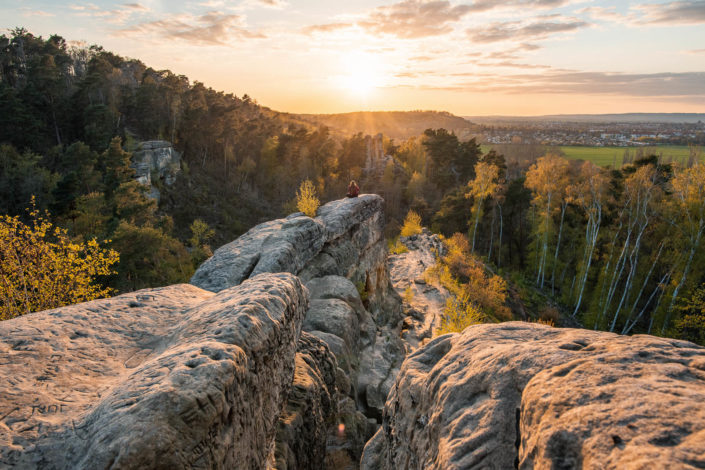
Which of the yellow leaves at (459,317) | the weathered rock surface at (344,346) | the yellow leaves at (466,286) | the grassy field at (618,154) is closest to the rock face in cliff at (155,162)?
the weathered rock surface at (344,346)

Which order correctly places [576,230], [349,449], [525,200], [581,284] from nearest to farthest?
[349,449]
[581,284]
[576,230]
[525,200]

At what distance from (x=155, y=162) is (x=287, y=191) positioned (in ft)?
62.9

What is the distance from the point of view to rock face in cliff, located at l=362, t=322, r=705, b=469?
3104mm

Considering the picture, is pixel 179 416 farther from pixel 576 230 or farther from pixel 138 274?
pixel 576 230

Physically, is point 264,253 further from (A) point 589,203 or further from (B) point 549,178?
(A) point 589,203

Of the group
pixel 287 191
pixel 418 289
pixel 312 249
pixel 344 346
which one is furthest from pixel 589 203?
pixel 287 191

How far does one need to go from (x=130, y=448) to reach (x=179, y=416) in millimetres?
566

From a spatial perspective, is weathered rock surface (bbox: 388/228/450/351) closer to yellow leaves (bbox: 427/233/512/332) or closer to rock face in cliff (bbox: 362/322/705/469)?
yellow leaves (bbox: 427/233/512/332)

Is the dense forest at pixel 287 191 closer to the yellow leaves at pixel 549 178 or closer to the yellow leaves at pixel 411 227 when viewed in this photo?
the yellow leaves at pixel 549 178

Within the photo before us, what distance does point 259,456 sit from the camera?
657 centimetres

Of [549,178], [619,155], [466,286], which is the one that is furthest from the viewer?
[619,155]

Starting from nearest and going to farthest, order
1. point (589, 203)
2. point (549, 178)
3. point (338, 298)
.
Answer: point (338, 298)
point (589, 203)
point (549, 178)

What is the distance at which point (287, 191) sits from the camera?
2350 inches

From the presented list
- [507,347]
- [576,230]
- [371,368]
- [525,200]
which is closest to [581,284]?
[576,230]
